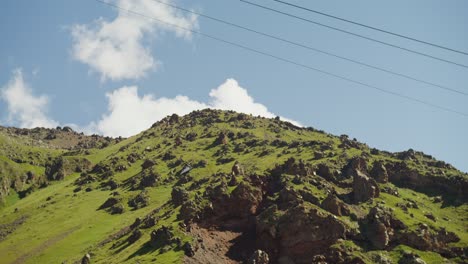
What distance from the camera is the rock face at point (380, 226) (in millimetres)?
100688

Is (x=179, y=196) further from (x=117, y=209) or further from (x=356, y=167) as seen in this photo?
(x=356, y=167)

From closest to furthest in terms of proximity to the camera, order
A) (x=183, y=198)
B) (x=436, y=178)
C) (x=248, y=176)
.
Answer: (x=248, y=176) → (x=183, y=198) → (x=436, y=178)

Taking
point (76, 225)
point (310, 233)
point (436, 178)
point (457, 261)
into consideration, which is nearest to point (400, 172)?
point (436, 178)

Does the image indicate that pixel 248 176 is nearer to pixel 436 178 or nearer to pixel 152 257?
pixel 152 257

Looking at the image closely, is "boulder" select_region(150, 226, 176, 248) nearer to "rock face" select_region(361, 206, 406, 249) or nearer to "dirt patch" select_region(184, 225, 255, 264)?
"dirt patch" select_region(184, 225, 255, 264)

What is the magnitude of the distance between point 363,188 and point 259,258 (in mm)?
47939

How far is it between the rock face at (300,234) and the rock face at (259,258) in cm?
500

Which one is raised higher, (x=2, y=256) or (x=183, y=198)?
(x=183, y=198)

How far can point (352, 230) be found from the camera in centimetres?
10131

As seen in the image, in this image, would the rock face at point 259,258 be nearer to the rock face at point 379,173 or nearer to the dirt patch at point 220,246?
the dirt patch at point 220,246

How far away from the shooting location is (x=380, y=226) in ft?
336

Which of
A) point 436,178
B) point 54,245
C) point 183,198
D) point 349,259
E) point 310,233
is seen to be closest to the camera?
point 349,259

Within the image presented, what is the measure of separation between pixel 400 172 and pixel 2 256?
140 metres

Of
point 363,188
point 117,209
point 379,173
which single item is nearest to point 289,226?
point 363,188
